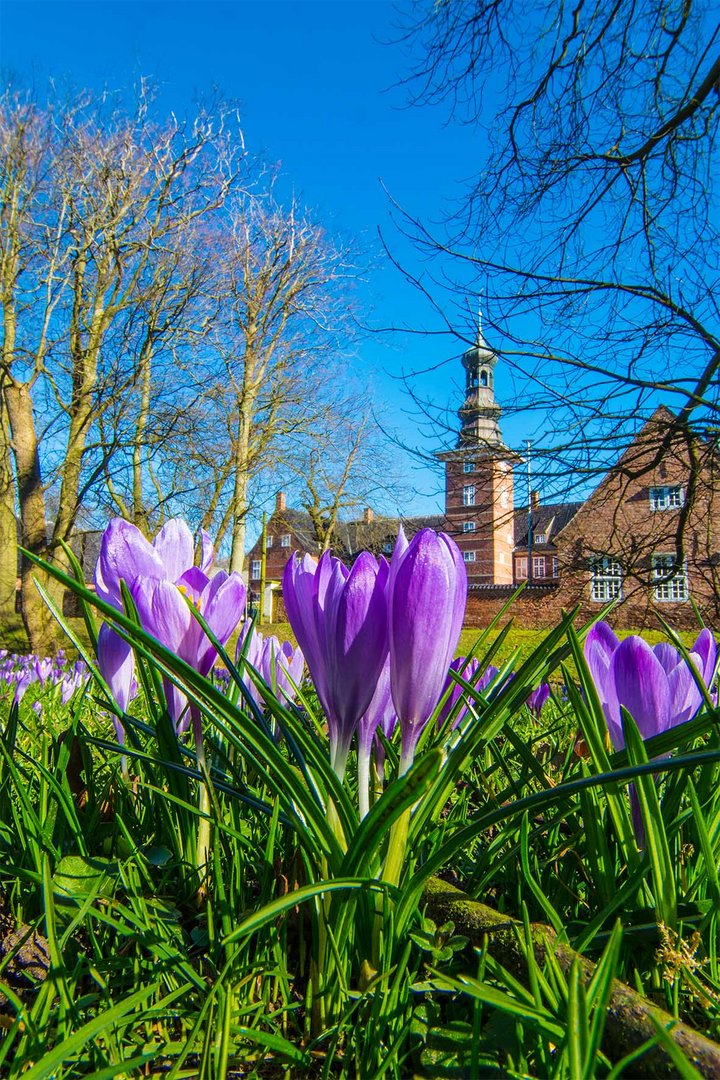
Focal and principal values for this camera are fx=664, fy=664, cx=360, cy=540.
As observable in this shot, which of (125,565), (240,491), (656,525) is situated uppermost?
(240,491)

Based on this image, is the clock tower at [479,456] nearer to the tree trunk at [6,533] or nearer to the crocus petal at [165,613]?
the crocus petal at [165,613]

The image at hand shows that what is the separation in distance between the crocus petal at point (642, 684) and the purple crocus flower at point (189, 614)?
1.45 ft

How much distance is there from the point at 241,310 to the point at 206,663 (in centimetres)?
1738

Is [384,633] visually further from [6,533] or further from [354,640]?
[6,533]

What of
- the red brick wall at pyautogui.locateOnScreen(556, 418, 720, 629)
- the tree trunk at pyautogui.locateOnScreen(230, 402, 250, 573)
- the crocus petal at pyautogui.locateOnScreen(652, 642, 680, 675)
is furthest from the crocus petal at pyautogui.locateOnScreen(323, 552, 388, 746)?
the tree trunk at pyautogui.locateOnScreen(230, 402, 250, 573)

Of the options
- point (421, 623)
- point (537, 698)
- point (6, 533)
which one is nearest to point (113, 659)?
point (421, 623)

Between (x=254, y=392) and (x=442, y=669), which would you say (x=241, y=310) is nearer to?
(x=254, y=392)

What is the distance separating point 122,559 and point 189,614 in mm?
122

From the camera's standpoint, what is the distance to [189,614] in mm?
762

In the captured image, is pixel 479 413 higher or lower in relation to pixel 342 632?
higher

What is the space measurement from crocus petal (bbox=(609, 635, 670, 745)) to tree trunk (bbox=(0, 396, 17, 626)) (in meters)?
11.3

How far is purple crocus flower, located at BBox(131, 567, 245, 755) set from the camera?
29.3 inches

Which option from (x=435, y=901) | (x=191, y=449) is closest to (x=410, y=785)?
(x=435, y=901)

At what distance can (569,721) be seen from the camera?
57.6 inches
